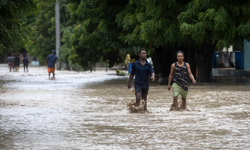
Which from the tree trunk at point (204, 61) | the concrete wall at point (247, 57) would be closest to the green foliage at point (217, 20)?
the tree trunk at point (204, 61)

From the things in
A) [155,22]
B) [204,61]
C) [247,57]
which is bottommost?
[204,61]

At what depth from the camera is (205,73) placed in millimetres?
22250

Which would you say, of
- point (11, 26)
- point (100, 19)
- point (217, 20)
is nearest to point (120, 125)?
point (11, 26)

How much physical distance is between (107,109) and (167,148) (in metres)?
5.07

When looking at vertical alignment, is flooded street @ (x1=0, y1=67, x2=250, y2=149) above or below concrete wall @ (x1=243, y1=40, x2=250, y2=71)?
below

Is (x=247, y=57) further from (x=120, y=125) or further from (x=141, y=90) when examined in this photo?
(x=120, y=125)

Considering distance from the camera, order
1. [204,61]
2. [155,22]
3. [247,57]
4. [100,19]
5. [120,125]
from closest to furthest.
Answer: [120,125] → [155,22] → [204,61] → [100,19] → [247,57]

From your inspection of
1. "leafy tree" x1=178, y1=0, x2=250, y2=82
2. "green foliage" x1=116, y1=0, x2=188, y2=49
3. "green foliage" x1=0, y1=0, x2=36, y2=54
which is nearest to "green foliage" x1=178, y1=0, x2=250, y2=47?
"leafy tree" x1=178, y1=0, x2=250, y2=82

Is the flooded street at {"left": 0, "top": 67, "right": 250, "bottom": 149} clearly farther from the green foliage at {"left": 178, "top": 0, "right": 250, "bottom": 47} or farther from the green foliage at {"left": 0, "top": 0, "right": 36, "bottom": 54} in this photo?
the green foliage at {"left": 178, "top": 0, "right": 250, "bottom": 47}

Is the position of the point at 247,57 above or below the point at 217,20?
below

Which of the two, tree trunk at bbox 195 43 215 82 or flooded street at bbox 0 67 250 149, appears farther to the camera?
tree trunk at bbox 195 43 215 82

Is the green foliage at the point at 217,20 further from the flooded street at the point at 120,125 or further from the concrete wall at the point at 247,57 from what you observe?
the concrete wall at the point at 247,57

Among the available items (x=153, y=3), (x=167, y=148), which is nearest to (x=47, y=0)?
(x=153, y=3)

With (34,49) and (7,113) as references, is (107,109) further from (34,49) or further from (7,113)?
Answer: (34,49)
